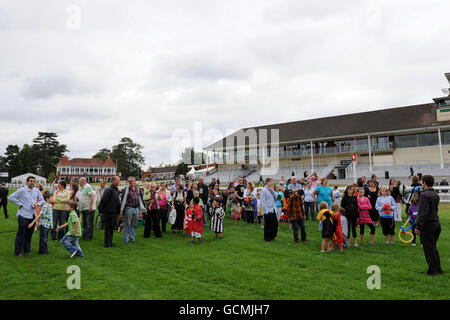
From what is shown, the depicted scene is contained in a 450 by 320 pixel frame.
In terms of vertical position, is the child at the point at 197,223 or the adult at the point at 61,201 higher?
the adult at the point at 61,201

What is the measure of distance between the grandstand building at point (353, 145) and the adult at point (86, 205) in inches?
1172

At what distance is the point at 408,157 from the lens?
37219mm

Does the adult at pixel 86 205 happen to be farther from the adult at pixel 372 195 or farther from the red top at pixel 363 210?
the adult at pixel 372 195

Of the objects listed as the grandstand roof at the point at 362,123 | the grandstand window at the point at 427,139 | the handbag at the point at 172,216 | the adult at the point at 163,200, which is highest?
the grandstand roof at the point at 362,123

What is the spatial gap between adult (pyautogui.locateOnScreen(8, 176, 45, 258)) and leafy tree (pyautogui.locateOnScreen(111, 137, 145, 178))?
270ft

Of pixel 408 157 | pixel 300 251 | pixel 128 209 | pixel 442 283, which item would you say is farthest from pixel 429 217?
pixel 408 157

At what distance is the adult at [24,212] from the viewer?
25.0 feet

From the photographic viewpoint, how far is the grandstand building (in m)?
35.4

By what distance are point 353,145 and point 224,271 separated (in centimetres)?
3888

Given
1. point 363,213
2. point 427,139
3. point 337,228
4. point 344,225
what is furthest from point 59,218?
point 427,139

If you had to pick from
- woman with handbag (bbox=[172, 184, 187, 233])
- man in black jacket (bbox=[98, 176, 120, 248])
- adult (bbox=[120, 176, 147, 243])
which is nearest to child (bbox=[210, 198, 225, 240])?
woman with handbag (bbox=[172, 184, 187, 233])

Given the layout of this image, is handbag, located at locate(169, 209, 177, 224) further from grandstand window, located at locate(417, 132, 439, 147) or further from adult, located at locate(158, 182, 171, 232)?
grandstand window, located at locate(417, 132, 439, 147)

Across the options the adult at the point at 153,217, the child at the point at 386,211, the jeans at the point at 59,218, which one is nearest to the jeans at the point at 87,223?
the jeans at the point at 59,218

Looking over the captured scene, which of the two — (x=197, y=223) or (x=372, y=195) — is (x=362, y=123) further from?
(x=197, y=223)
